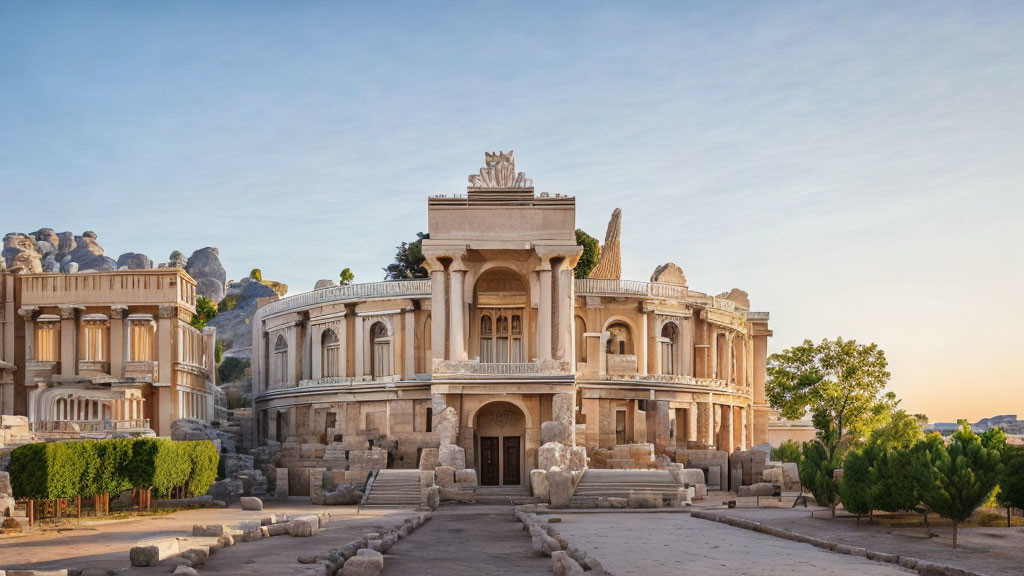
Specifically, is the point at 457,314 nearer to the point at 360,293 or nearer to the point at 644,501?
the point at 360,293

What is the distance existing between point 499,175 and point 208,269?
124 m

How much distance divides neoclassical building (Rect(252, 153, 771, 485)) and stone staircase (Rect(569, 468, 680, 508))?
14.1 feet

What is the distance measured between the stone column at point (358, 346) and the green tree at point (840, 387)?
27625mm

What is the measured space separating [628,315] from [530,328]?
28.4ft

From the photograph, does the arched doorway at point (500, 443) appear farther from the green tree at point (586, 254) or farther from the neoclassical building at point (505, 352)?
the green tree at point (586, 254)

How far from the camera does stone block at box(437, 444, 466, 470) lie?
162ft

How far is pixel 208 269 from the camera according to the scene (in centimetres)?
Answer: 17025

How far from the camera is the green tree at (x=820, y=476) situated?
36.9m

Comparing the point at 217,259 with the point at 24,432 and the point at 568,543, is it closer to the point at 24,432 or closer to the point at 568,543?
the point at 24,432

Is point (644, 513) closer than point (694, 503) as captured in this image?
Yes

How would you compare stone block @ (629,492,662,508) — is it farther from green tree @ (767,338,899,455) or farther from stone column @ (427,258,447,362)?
green tree @ (767,338,899,455)

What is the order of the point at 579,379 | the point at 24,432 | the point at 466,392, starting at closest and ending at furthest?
the point at 24,432, the point at 466,392, the point at 579,379

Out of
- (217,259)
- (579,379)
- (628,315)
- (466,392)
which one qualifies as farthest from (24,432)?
(217,259)

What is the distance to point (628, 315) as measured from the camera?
62812 mm
